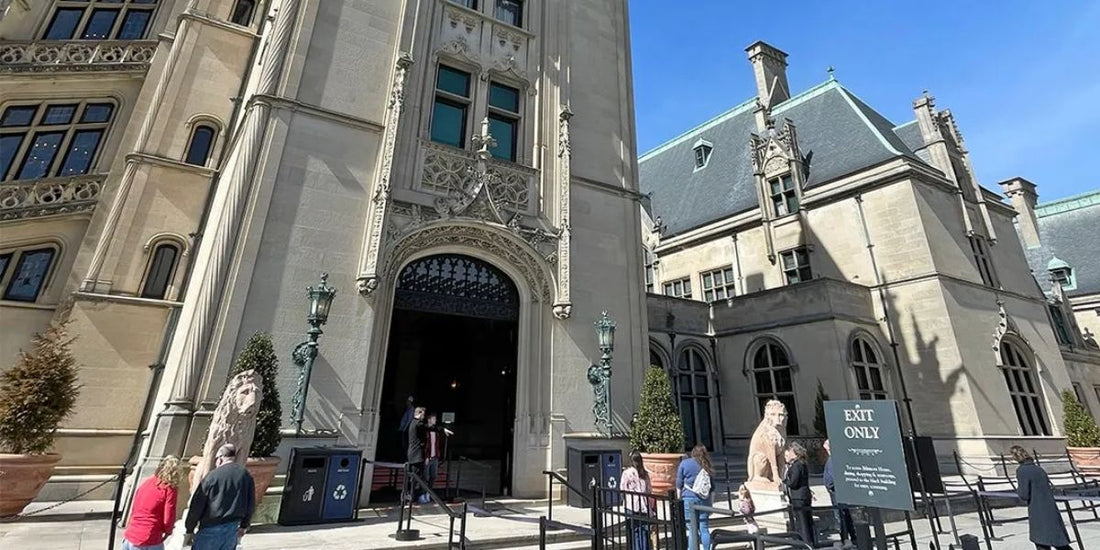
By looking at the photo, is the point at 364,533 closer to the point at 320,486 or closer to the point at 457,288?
the point at 320,486

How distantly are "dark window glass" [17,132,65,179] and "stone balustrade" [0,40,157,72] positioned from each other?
1.94 metres

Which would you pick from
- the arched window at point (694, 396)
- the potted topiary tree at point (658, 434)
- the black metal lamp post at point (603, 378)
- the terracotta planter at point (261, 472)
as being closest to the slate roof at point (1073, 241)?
the arched window at point (694, 396)

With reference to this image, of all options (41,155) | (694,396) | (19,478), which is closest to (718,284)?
(694,396)

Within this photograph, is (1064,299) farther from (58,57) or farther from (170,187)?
(58,57)

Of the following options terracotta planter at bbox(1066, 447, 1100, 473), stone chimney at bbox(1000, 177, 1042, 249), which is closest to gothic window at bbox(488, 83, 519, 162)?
terracotta planter at bbox(1066, 447, 1100, 473)

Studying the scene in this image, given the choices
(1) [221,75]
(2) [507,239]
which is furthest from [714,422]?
(1) [221,75]

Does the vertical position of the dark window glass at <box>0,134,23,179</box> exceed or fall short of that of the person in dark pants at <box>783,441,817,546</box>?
it exceeds it

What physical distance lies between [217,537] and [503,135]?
11424 millimetres

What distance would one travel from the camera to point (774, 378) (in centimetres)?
1864

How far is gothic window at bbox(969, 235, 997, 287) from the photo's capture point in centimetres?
2081

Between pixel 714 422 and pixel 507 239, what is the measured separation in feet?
40.3

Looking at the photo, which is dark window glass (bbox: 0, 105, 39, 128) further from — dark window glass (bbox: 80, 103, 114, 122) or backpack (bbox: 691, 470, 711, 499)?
backpack (bbox: 691, 470, 711, 499)

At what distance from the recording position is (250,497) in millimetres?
4840

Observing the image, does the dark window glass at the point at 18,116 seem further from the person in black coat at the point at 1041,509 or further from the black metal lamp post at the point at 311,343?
the person in black coat at the point at 1041,509
